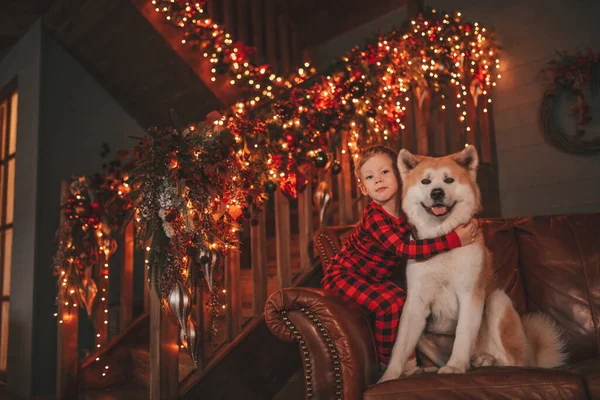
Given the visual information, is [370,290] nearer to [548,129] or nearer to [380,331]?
[380,331]

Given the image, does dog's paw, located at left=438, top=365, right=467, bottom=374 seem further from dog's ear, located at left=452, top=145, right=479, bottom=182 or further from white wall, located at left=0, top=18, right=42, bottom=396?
white wall, located at left=0, top=18, right=42, bottom=396

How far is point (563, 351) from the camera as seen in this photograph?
1.83 metres

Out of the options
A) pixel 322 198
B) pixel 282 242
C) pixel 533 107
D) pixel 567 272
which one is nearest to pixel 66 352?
pixel 282 242

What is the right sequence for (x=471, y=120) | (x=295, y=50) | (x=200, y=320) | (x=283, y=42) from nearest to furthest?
(x=200, y=320)
(x=471, y=120)
(x=283, y=42)
(x=295, y=50)

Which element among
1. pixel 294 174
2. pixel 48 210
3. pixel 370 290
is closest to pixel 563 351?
pixel 370 290

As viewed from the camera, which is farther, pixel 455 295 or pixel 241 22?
pixel 241 22

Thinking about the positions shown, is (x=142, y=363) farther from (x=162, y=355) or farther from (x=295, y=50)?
(x=295, y=50)

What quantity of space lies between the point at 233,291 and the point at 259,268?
0.19 m

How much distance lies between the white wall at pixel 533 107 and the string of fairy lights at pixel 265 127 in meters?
0.28

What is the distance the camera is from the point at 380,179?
1930mm

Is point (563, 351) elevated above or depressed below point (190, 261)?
below

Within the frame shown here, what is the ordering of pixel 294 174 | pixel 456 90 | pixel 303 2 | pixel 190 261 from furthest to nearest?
pixel 303 2, pixel 456 90, pixel 294 174, pixel 190 261

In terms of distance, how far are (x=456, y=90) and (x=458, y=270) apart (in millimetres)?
2593

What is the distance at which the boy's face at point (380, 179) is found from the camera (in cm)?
193
